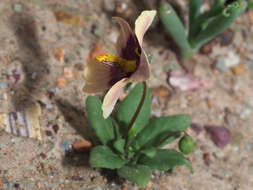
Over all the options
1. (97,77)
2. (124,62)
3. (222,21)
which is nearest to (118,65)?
(124,62)

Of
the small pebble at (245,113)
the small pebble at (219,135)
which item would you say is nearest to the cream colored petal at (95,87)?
the small pebble at (219,135)

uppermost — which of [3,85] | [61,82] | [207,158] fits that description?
[3,85]

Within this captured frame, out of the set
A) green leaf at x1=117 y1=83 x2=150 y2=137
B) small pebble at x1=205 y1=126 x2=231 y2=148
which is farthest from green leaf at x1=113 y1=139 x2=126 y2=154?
small pebble at x1=205 y1=126 x2=231 y2=148

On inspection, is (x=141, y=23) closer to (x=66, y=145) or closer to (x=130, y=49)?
(x=130, y=49)

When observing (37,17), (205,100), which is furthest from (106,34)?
(205,100)

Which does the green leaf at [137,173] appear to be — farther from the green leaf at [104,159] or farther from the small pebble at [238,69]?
the small pebble at [238,69]

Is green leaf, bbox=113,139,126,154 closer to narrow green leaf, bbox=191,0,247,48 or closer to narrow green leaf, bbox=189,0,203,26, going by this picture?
narrow green leaf, bbox=191,0,247,48

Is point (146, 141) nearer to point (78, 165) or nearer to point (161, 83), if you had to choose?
point (78, 165)
